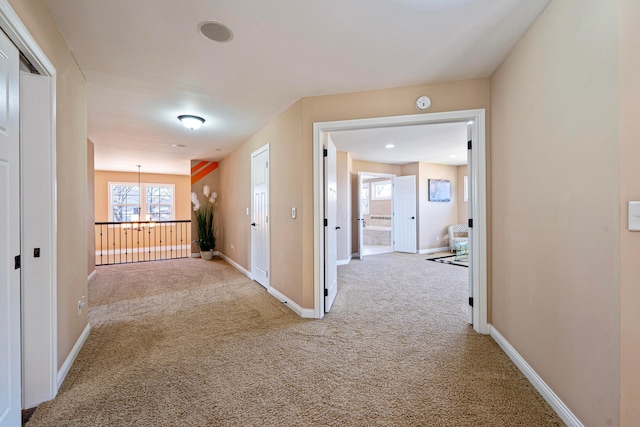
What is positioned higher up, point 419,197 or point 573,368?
point 419,197

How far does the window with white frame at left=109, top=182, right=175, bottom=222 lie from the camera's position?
901 centimetres

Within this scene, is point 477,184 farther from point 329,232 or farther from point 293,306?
point 293,306

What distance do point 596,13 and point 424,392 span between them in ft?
7.34

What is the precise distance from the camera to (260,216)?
432cm

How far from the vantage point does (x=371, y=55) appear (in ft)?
7.38

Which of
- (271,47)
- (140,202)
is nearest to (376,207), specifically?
(140,202)

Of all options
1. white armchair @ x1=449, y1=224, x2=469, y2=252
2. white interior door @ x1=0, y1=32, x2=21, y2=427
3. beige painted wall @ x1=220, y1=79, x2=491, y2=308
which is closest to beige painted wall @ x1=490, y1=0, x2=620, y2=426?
beige painted wall @ x1=220, y1=79, x2=491, y2=308

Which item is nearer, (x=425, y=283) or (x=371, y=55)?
(x=371, y=55)

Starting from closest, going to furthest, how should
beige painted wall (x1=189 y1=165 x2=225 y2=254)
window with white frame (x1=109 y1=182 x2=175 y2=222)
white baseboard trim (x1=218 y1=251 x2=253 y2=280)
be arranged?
white baseboard trim (x1=218 y1=251 x2=253 y2=280)
beige painted wall (x1=189 y1=165 x2=225 y2=254)
window with white frame (x1=109 y1=182 x2=175 y2=222)

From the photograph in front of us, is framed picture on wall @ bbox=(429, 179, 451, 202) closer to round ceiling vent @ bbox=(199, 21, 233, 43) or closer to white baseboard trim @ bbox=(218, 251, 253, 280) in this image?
white baseboard trim @ bbox=(218, 251, 253, 280)

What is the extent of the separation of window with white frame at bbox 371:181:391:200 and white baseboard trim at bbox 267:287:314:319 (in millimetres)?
8171

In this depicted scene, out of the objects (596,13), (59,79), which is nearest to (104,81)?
(59,79)

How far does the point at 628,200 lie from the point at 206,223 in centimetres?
692

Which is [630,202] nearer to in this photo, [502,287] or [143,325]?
[502,287]
